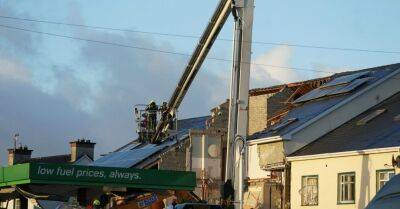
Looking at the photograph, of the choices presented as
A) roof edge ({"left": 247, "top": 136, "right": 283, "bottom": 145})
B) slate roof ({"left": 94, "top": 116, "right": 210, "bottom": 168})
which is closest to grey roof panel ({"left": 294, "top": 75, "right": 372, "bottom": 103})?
roof edge ({"left": 247, "top": 136, "right": 283, "bottom": 145})

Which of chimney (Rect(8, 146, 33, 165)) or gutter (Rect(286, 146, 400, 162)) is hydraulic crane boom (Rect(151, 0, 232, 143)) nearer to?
gutter (Rect(286, 146, 400, 162))

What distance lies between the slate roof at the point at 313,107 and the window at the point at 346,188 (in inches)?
189

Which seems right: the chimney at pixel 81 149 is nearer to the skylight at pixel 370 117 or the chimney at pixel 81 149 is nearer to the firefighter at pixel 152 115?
the firefighter at pixel 152 115

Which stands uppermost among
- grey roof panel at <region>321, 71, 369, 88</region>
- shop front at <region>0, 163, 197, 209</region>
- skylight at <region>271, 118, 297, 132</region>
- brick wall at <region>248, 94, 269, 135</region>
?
grey roof panel at <region>321, 71, 369, 88</region>

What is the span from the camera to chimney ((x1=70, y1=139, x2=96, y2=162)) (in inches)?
2511

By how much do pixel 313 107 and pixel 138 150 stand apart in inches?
535

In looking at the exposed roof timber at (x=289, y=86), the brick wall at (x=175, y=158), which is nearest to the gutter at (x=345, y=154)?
the exposed roof timber at (x=289, y=86)

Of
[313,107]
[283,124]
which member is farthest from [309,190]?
[313,107]

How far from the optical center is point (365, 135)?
1422 inches

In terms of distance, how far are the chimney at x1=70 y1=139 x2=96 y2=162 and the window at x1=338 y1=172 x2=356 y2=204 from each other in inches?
1255

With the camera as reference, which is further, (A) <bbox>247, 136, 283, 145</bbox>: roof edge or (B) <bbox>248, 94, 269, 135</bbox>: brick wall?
(B) <bbox>248, 94, 269, 135</bbox>: brick wall

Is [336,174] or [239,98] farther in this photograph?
[336,174]

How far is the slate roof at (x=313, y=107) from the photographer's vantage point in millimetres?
40188

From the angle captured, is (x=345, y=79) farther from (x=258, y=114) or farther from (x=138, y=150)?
(x=138, y=150)
